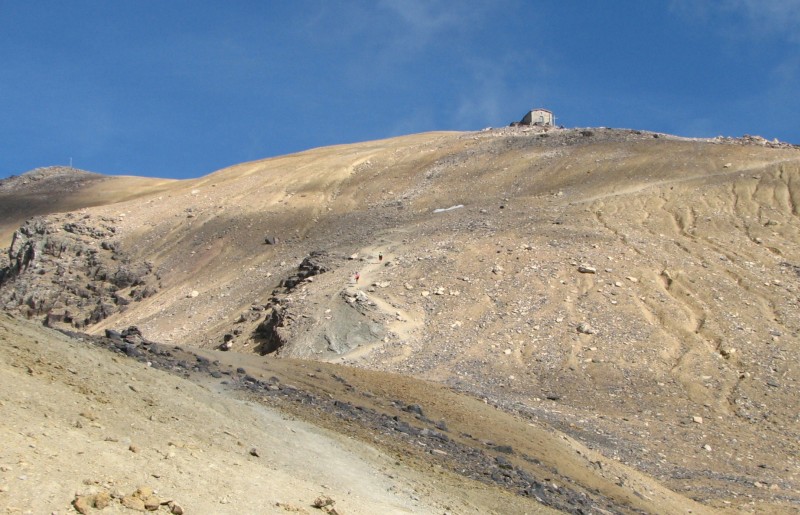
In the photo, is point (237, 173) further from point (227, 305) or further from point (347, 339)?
point (347, 339)

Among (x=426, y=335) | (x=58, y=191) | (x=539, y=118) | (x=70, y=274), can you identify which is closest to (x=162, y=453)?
(x=426, y=335)

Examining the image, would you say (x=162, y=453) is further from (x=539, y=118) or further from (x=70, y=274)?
(x=539, y=118)

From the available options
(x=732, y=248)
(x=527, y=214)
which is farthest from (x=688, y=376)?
(x=527, y=214)

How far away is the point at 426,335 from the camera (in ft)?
82.6

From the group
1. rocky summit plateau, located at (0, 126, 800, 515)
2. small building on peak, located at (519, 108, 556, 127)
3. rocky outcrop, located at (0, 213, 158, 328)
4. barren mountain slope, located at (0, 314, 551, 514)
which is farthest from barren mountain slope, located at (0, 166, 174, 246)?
barren mountain slope, located at (0, 314, 551, 514)

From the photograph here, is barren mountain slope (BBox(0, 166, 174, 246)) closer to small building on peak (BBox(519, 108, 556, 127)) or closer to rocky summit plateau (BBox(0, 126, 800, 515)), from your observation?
rocky summit plateau (BBox(0, 126, 800, 515))

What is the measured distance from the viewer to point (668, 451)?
1864 cm

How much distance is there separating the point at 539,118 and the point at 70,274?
2903 cm

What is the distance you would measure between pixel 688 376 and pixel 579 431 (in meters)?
5.34

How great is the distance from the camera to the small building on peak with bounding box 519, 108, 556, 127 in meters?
54.0

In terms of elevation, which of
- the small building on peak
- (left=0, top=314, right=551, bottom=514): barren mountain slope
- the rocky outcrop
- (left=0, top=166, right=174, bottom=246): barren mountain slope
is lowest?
(left=0, top=314, right=551, bottom=514): barren mountain slope

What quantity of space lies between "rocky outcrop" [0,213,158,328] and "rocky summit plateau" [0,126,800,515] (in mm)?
154

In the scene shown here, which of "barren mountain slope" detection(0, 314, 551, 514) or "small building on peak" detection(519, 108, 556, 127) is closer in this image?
"barren mountain slope" detection(0, 314, 551, 514)

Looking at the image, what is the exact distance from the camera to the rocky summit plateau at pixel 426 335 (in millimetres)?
9156
